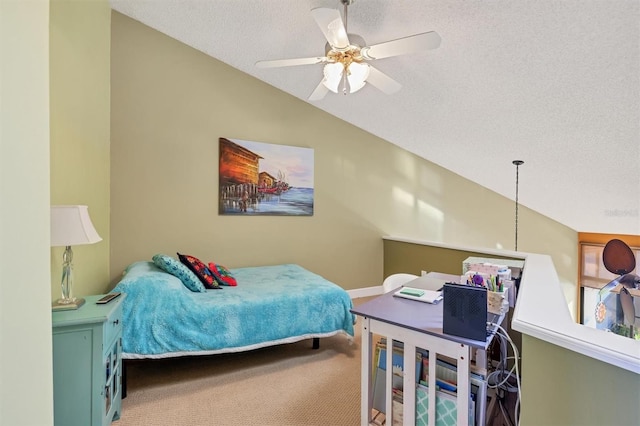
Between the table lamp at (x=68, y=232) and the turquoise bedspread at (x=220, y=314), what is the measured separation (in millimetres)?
418

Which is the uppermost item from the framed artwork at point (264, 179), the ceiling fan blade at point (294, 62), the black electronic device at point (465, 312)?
the ceiling fan blade at point (294, 62)

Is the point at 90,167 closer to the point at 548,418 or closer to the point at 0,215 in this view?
the point at 0,215

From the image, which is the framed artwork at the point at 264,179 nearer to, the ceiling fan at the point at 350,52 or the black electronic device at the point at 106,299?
the ceiling fan at the point at 350,52

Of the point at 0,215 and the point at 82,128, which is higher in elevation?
the point at 82,128

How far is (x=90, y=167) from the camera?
2.46 meters

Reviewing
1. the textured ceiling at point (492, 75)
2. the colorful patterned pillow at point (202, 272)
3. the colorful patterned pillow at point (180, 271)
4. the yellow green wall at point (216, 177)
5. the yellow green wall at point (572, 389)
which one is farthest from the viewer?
the yellow green wall at point (216, 177)

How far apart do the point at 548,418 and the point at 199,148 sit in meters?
3.41

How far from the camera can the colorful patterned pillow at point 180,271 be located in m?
2.53

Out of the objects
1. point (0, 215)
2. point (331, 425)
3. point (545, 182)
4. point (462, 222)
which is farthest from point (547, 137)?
point (0, 215)

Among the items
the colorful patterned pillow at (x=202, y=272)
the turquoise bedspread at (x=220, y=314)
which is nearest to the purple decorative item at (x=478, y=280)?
the turquoise bedspread at (x=220, y=314)

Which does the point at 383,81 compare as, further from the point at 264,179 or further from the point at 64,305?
the point at 64,305

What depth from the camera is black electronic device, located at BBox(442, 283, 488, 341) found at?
4.19 ft

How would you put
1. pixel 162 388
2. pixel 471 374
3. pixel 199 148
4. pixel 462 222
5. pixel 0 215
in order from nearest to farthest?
pixel 0 215
pixel 471 374
pixel 162 388
pixel 199 148
pixel 462 222

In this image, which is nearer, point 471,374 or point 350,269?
point 471,374
